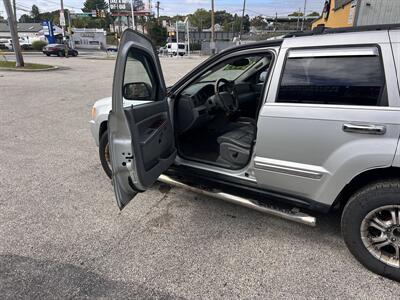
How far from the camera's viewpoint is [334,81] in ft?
7.50

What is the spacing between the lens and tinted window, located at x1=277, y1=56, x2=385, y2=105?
7.07 ft

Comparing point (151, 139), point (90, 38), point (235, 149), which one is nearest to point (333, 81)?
point (235, 149)

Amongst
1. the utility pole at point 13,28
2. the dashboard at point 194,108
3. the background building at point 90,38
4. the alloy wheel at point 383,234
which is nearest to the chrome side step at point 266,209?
the alloy wheel at point 383,234

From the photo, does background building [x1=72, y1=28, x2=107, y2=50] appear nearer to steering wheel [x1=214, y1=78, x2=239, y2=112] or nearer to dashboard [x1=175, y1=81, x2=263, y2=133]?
dashboard [x1=175, y1=81, x2=263, y2=133]

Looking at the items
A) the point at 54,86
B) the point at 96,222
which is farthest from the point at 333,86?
the point at 54,86

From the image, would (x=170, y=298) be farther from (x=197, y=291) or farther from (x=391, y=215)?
(x=391, y=215)

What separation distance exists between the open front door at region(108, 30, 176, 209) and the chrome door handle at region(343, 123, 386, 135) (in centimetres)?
164

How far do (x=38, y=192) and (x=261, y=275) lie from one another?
9.27ft

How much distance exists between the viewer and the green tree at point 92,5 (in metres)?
100

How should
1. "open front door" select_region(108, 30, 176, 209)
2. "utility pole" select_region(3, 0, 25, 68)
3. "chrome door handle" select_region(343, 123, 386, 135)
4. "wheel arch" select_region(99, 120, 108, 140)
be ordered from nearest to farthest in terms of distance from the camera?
"chrome door handle" select_region(343, 123, 386, 135) < "open front door" select_region(108, 30, 176, 209) < "wheel arch" select_region(99, 120, 108, 140) < "utility pole" select_region(3, 0, 25, 68)

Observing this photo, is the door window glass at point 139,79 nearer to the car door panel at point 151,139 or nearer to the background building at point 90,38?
the car door panel at point 151,139

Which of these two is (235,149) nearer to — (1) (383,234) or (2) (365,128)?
(2) (365,128)

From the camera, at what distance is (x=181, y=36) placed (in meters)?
73.4

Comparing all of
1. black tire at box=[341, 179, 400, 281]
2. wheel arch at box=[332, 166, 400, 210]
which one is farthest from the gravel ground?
wheel arch at box=[332, 166, 400, 210]
